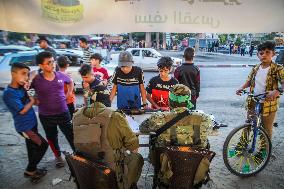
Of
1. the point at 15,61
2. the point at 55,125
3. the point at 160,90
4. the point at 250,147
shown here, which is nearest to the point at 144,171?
the point at 160,90

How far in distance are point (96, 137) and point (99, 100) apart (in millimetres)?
540

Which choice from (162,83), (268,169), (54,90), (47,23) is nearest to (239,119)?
(268,169)

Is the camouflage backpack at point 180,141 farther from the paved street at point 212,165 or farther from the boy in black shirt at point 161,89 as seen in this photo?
the boy in black shirt at point 161,89

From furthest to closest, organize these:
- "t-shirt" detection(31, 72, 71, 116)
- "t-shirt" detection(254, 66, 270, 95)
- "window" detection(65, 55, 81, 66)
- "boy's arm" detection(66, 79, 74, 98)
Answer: "window" detection(65, 55, 81, 66)
"boy's arm" detection(66, 79, 74, 98)
"t-shirt" detection(254, 66, 270, 95)
"t-shirt" detection(31, 72, 71, 116)

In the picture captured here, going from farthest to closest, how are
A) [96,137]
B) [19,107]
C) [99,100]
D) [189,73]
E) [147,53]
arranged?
[147,53], [189,73], [19,107], [99,100], [96,137]

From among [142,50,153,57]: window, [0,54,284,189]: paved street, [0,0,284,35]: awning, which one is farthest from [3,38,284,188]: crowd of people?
[142,50,153,57]: window

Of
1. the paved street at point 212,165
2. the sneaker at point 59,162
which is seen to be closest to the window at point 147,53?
the paved street at point 212,165

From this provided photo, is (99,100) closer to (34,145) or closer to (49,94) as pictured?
(49,94)

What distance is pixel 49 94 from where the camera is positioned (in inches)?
163

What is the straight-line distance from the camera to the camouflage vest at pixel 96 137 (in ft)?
8.27

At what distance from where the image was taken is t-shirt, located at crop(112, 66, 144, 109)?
469 cm

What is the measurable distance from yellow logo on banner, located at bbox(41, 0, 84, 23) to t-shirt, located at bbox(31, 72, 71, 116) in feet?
5.56

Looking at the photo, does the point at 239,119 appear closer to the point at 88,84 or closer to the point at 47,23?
the point at 88,84

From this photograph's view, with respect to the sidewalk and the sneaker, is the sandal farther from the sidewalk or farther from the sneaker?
the sneaker
